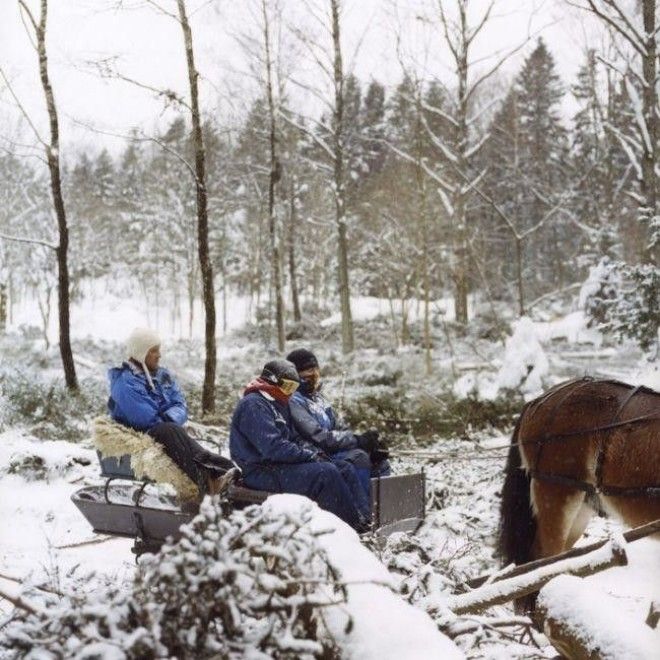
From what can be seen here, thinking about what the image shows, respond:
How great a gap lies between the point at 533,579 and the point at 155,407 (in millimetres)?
4079

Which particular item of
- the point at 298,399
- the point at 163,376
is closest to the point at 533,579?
the point at 298,399

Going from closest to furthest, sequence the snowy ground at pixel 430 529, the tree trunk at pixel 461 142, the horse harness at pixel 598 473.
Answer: the snowy ground at pixel 430 529 < the horse harness at pixel 598 473 < the tree trunk at pixel 461 142

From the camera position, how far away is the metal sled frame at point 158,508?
4738mm

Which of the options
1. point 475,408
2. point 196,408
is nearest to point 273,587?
point 475,408

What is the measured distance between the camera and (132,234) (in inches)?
1827

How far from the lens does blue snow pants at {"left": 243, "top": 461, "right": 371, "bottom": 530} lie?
4.93m

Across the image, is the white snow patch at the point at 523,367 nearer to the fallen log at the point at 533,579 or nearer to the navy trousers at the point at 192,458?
the navy trousers at the point at 192,458

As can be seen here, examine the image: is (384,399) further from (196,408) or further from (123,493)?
(123,493)

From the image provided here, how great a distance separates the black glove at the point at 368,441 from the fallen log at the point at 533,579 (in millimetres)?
3837

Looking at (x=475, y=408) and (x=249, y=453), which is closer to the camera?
(x=249, y=453)

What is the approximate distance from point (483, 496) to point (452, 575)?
399 centimetres

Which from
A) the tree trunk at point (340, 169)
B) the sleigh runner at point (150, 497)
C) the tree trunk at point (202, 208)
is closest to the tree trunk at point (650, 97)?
the tree trunk at point (202, 208)

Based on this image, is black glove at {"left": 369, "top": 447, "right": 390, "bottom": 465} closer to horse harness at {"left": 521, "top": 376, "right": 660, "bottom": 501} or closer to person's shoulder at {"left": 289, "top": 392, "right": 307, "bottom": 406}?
person's shoulder at {"left": 289, "top": 392, "right": 307, "bottom": 406}

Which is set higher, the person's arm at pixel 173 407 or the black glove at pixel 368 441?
the person's arm at pixel 173 407
